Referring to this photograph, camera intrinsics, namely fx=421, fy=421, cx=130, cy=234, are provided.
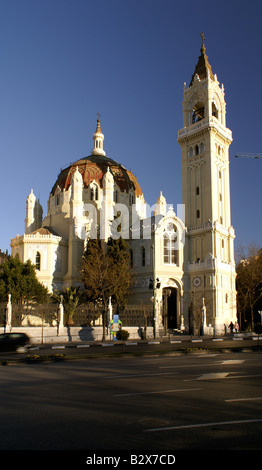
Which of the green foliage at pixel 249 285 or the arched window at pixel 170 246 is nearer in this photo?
the arched window at pixel 170 246

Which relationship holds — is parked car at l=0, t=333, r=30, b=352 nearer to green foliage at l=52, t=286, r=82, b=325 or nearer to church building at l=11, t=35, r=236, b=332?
green foliage at l=52, t=286, r=82, b=325

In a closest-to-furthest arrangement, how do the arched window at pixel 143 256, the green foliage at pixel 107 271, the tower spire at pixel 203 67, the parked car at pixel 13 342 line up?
the parked car at pixel 13 342
the green foliage at pixel 107 271
the arched window at pixel 143 256
the tower spire at pixel 203 67

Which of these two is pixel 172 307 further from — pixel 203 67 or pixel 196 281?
pixel 203 67

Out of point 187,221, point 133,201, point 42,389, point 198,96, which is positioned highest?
point 198,96

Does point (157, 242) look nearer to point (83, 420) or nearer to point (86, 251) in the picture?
point (86, 251)

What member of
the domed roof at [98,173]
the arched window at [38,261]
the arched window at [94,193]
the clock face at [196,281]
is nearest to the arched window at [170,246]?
the clock face at [196,281]

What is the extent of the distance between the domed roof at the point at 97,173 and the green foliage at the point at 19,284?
58.8ft

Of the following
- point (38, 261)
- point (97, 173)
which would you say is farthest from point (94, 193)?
point (38, 261)

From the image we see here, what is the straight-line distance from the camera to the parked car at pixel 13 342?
21953 mm

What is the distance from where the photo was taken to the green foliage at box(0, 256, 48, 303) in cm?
3934

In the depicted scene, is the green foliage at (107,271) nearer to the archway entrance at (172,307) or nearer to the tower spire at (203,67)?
the archway entrance at (172,307)

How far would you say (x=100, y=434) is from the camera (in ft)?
18.1
